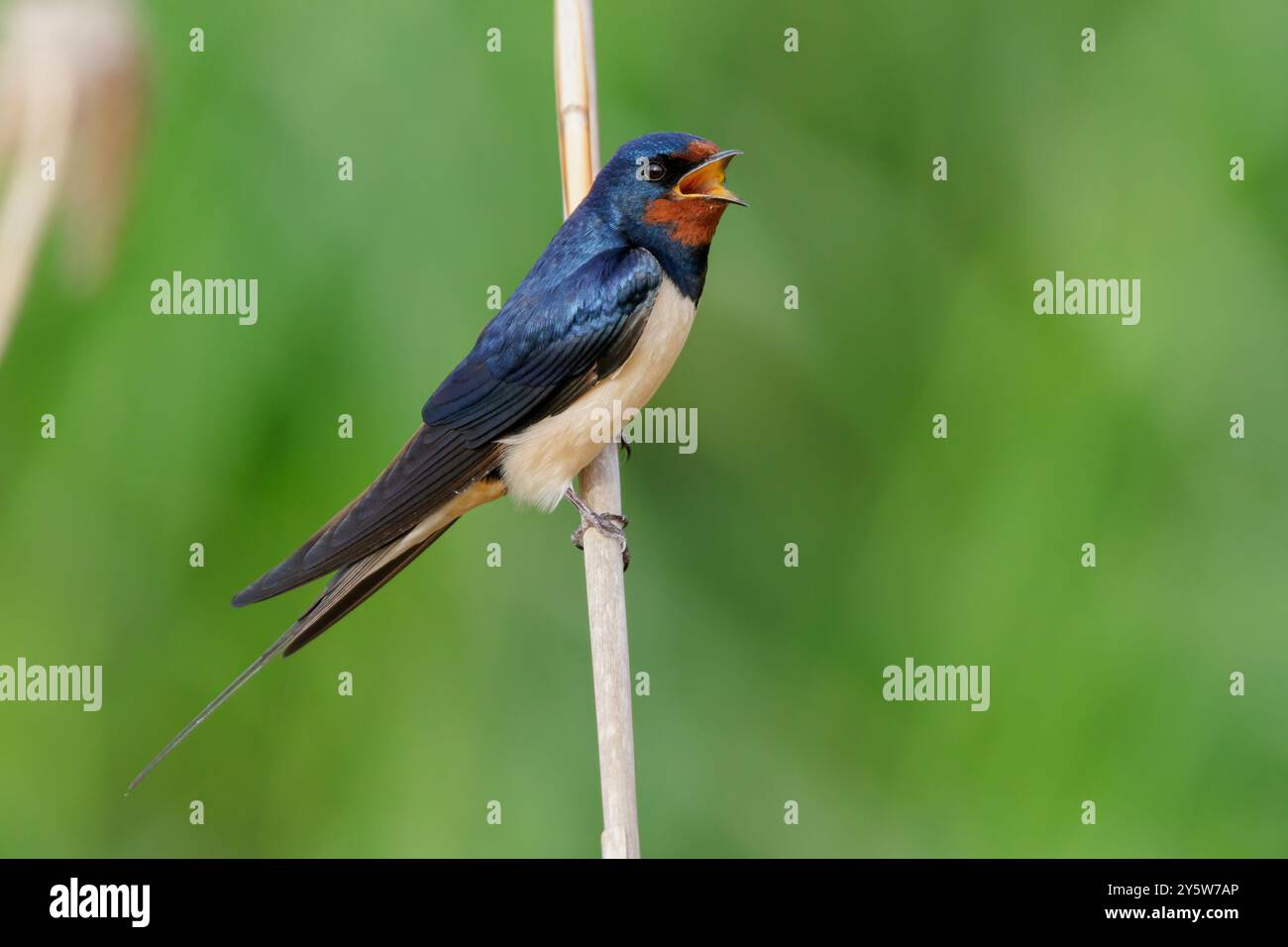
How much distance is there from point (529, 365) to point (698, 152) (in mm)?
416

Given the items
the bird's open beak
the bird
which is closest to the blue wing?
the bird

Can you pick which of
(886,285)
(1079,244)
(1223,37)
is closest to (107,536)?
(886,285)

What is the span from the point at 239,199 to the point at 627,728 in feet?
3.88

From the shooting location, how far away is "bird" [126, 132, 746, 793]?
6.84ft

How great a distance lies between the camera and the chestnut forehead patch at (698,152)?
81.5 inches

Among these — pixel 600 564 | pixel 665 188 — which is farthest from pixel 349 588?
pixel 665 188

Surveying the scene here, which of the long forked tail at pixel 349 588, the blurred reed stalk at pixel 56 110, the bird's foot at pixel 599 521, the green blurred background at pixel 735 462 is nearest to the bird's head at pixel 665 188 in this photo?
the green blurred background at pixel 735 462

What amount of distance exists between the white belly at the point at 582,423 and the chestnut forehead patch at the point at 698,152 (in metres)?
0.19

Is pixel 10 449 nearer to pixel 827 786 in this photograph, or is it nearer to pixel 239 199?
pixel 239 199

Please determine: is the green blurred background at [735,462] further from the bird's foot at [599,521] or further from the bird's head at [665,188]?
the bird's head at [665,188]

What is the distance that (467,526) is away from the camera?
2400mm

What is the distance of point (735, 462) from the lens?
255 cm

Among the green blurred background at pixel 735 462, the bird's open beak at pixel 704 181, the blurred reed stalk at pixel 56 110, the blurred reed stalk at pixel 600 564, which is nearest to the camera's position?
the blurred reed stalk at pixel 600 564

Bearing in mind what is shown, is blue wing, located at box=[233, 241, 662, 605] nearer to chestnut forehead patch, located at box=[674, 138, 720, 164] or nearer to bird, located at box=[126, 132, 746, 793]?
bird, located at box=[126, 132, 746, 793]
